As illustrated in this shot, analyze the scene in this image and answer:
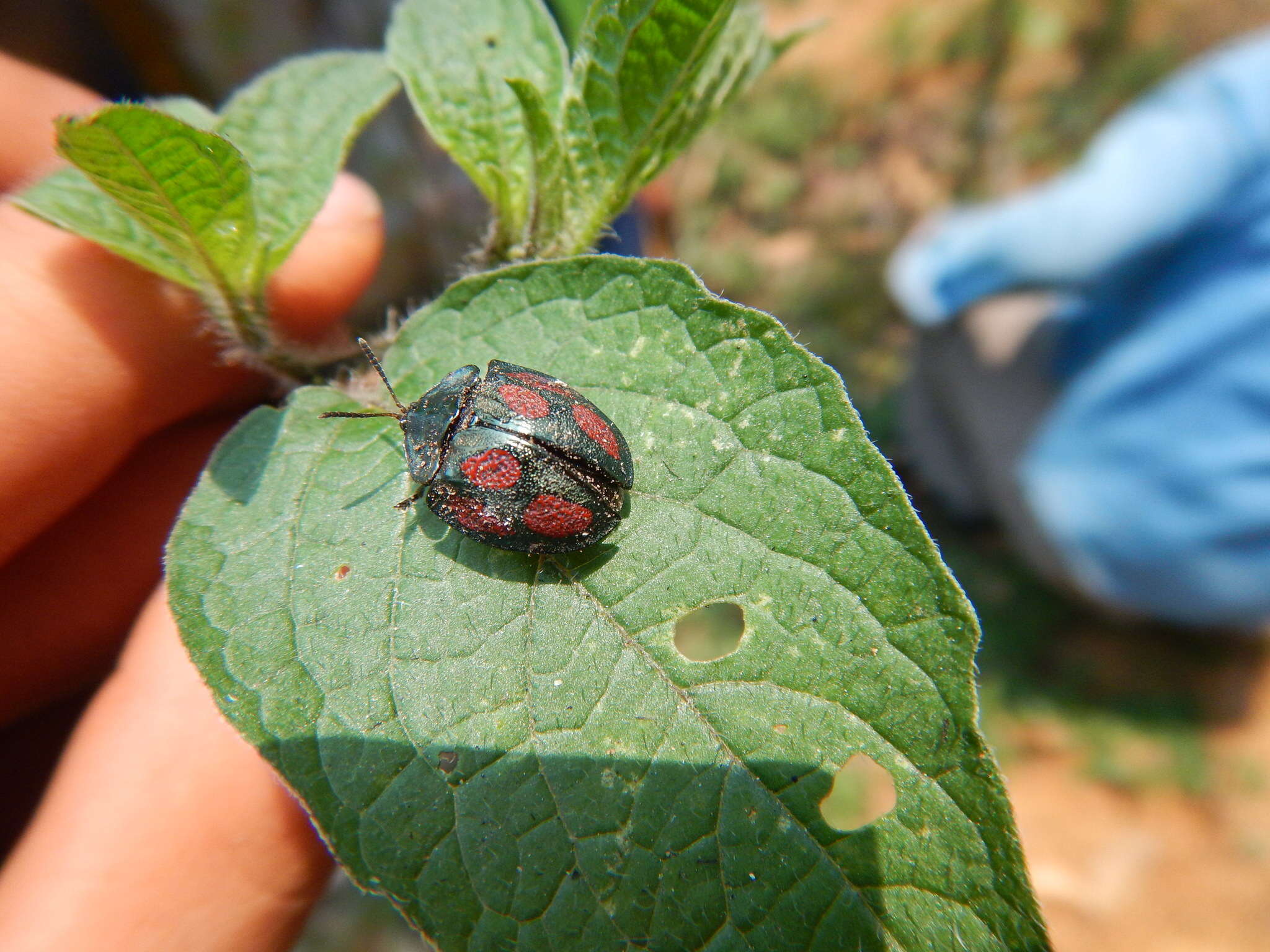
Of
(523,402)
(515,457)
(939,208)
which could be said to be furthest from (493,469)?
(939,208)

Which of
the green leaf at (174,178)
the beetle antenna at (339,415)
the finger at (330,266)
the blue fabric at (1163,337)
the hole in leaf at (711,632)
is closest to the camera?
the green leaf at (174,178)

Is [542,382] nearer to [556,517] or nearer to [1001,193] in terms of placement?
[556,517]

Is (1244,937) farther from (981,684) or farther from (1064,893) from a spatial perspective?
(981,684)

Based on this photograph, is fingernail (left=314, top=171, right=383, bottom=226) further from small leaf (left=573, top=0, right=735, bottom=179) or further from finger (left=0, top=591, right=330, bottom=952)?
finger (left=0, top=591, right=330, bottom=952)

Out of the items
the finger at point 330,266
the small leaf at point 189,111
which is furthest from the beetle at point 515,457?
the small leaf at point 189,111

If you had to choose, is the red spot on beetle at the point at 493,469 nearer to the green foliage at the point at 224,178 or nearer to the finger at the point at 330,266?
the green foliage at the point at 224,178

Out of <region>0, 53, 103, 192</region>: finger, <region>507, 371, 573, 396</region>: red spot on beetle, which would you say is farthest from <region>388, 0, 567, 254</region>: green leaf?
<region>0, 53, 103, 192</region>: finger
